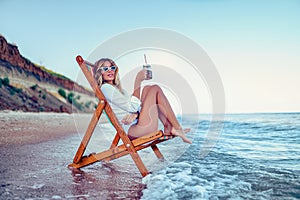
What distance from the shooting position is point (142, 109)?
300 cm

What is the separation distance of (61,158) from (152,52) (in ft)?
6.98

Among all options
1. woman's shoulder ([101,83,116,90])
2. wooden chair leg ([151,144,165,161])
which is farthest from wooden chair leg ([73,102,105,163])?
wooden chair leg ([151,144,165,161])

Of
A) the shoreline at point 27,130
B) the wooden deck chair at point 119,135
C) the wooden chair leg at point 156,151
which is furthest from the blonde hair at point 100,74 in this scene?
the shoreline at point 27,130

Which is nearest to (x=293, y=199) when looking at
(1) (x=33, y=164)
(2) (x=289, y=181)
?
(2) (x=289, y=181)

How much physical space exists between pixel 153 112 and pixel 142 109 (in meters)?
0.14

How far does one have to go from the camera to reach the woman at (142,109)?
295 centimetres

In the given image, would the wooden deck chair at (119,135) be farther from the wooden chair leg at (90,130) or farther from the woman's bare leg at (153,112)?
the woman's bare leg at (153,112)

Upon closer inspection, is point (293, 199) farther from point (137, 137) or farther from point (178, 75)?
point (178, 75)

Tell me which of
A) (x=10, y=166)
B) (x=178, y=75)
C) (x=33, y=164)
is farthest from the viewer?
(x=178, y=75)

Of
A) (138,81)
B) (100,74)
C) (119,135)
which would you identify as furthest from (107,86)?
(119,135)

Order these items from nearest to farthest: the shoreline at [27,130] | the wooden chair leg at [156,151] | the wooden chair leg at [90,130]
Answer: the wooden chair leg at [90,130]
the wooden chair leg at [156,151]
the shoreline at [27,130]

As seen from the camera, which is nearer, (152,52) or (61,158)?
(61,158)

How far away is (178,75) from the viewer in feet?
12.7

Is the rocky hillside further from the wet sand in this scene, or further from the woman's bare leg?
the woman's bare leg
